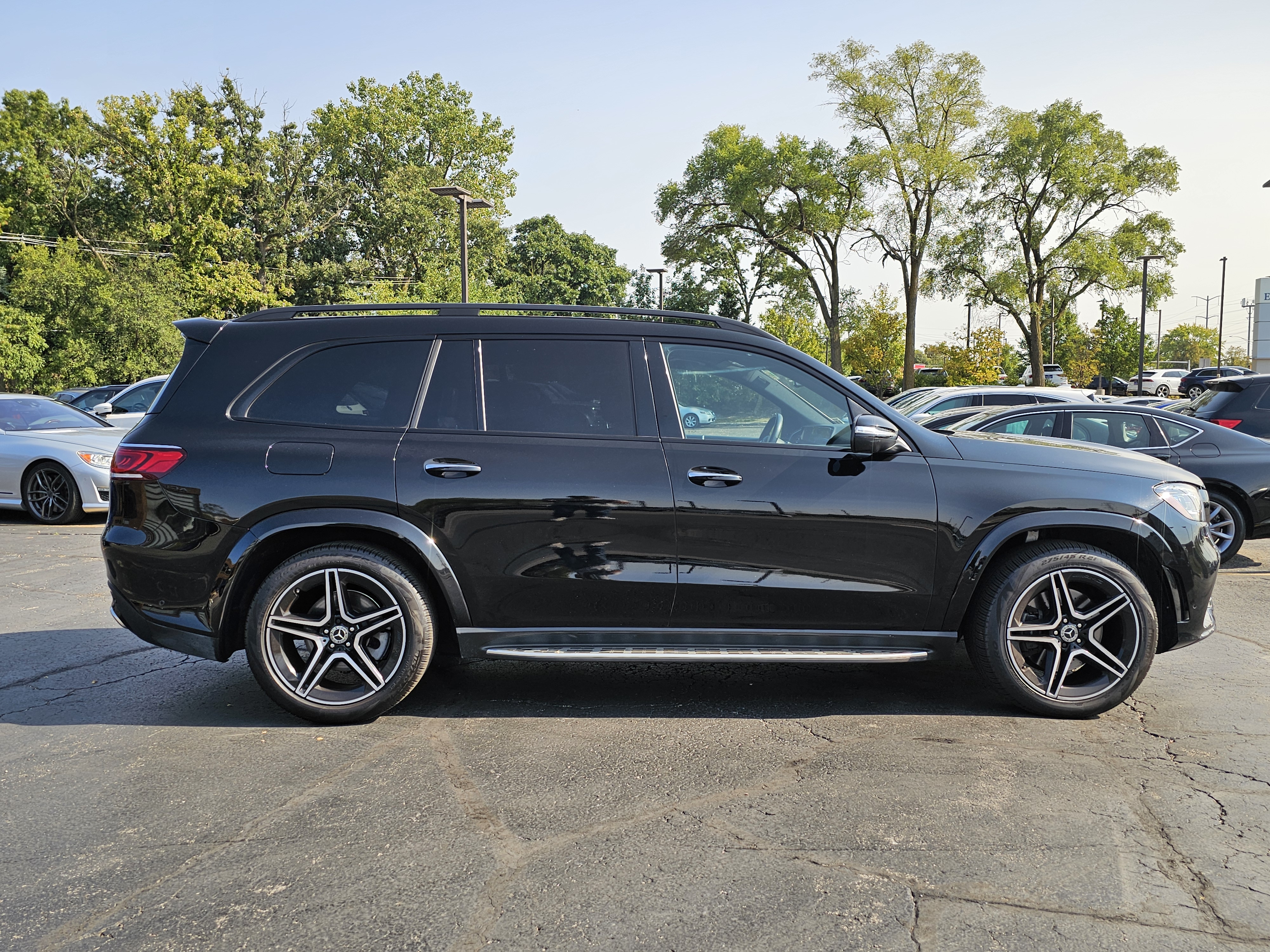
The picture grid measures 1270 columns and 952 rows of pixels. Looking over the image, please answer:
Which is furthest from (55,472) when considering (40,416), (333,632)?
(333,632)

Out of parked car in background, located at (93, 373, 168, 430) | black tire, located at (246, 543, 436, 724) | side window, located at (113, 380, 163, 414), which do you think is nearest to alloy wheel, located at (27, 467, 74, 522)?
parked car in background, located at (93, 373, 168, 430)

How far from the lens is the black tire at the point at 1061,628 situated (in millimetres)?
4430

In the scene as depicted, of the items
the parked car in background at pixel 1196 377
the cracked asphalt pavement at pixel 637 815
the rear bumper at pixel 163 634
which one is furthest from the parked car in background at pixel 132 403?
the parked car in background at pixel 1196 377

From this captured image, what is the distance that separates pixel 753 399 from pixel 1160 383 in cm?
6020

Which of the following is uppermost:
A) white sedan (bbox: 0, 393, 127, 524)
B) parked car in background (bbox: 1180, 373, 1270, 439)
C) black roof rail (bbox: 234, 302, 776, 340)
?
black roof rail (bbox: 234, 302, 776, 340)

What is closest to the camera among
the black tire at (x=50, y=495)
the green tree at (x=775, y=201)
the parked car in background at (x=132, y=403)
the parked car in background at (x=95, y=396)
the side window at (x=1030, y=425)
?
the side window at (x=1030, y=425)

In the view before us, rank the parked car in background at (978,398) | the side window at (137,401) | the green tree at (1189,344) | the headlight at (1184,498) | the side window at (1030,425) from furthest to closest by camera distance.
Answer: the green tree at (1189,344), the side window at (137,401), the parked car in background at (978,398), the side window at (1030,425), the headlight at (1184,498)

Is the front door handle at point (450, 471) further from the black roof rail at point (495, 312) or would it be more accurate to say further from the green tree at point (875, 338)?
the green tree at point (875, 338)

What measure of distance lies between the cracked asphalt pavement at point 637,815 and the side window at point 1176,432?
440cm

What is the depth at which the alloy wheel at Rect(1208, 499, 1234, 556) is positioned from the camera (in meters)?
8.70

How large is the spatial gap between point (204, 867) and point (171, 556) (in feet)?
5.73

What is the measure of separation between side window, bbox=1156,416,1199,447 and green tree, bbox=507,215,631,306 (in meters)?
62.0

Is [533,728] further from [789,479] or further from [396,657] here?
[789,479]

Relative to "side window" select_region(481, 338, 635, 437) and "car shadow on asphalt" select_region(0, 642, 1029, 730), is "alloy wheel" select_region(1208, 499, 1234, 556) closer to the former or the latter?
"car shadow on asphalt" select_region(0, 642, 1029, 730)
